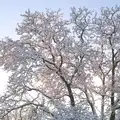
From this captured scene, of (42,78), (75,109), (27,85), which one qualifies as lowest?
(75,109)

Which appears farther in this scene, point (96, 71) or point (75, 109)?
point (96, 71)

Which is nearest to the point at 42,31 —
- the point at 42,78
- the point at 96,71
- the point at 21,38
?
the point at 21,38

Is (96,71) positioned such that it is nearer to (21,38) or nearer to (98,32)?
(98,32)

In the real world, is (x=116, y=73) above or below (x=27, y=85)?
above

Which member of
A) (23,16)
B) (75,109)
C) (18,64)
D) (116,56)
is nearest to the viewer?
(75,109)

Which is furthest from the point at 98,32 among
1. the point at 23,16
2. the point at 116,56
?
the point at 23,16

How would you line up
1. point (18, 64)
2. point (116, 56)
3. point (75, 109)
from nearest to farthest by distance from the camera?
point (75, 109) → point (18, 64) → point (116, 56)

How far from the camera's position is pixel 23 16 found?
19.1 meters

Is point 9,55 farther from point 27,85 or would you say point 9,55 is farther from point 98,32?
point 98,32

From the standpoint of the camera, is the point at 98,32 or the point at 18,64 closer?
the point at 18,64

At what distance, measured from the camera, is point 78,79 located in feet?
64.4

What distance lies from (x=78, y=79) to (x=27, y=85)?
3265 mm

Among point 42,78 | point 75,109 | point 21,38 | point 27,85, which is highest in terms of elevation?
point 21,38

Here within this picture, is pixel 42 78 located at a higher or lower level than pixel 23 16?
lower
